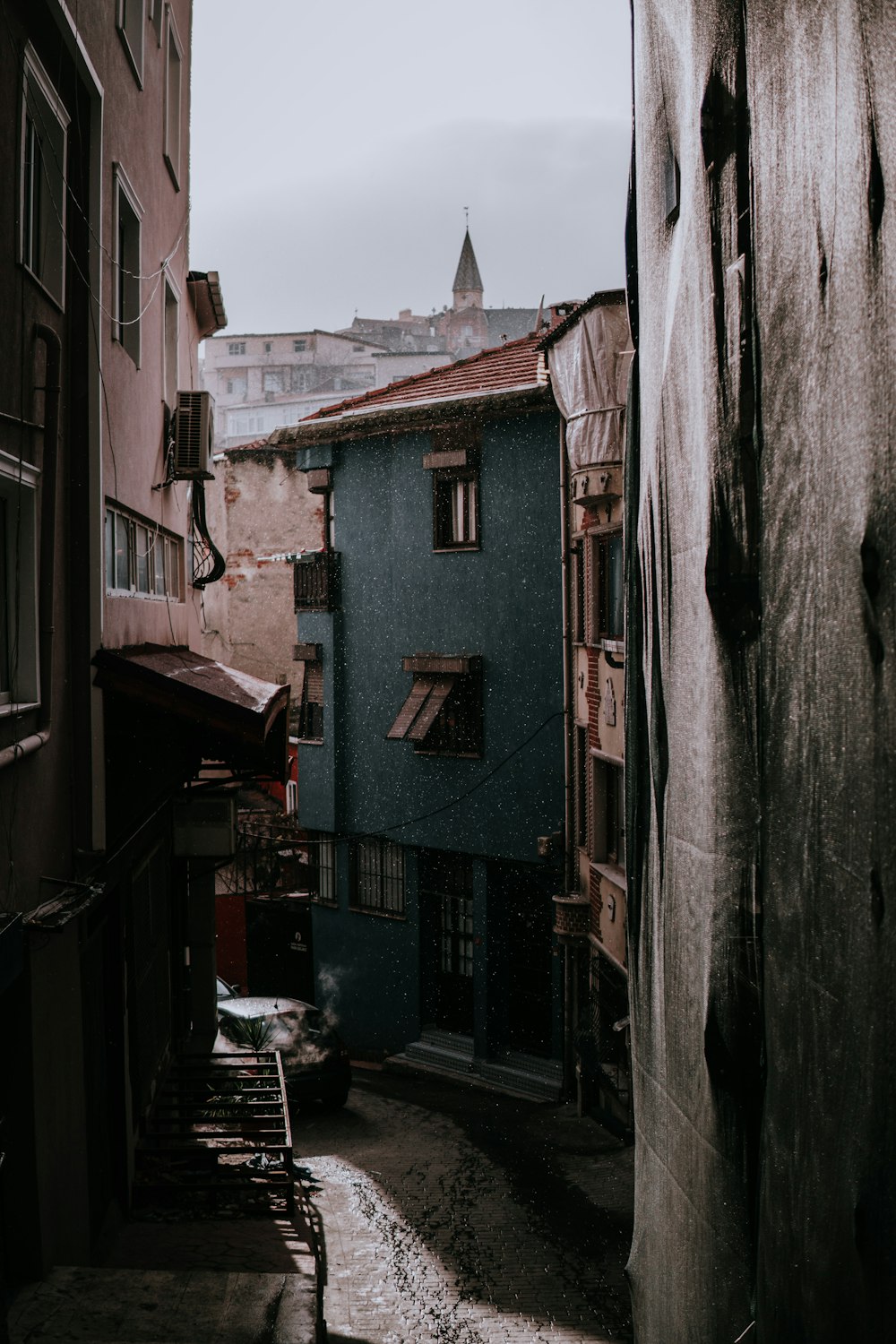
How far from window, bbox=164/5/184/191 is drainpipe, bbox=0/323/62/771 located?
6320mm

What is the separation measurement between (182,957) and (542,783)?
6412 mm

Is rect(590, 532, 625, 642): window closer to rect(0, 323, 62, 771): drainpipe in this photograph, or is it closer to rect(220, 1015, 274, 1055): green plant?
rect(220, 1015, 274, 1055): green plant

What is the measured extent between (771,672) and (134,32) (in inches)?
398

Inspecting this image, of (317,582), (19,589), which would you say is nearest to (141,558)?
(19,589)

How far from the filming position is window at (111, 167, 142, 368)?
9742mm


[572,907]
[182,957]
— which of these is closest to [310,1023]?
[182,957]

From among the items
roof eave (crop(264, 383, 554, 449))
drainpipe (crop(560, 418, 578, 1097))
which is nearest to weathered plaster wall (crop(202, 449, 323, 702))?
roof eave (crop(264, 383, 554, 449))

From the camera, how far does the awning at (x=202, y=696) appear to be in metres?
8.44

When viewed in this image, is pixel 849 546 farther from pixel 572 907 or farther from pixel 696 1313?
pixel 572 907

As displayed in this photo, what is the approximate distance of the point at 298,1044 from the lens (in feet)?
53.5

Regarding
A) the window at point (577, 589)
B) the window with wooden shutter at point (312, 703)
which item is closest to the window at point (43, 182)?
the window at point (577, 589)

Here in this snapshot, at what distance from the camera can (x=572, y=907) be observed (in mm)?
16859

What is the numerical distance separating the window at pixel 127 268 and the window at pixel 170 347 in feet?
6.52

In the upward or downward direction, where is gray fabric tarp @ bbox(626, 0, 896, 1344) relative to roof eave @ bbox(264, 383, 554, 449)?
downward
